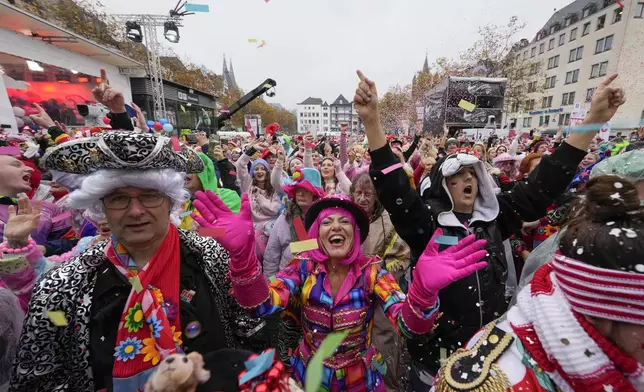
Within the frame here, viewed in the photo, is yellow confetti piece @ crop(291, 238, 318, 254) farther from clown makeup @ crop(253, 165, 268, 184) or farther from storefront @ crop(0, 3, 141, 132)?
storefront @ crop(0, 3, 141, 132)

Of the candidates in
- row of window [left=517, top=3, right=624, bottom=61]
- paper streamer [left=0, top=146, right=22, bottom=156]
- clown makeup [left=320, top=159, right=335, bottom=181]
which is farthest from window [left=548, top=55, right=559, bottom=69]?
paper streamer [left=0, top=146, right=22, bottom=156]

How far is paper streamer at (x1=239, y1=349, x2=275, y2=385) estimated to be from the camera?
2.54 ft

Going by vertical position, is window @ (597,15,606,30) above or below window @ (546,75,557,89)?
above

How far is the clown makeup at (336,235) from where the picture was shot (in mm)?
1919

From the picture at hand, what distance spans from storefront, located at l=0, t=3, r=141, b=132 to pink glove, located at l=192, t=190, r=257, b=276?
9.65m

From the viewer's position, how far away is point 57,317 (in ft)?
4.15

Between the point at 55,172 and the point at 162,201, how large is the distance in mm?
534

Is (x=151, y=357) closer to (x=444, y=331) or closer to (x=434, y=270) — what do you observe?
(x=434, y=270)

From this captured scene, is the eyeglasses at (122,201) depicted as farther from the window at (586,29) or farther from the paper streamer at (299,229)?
the window at (586,29)

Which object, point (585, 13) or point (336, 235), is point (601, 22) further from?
point (336, 235)

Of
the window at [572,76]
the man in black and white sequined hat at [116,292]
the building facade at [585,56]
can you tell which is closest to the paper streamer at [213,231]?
the man in black and white sequined hat at [116,292]

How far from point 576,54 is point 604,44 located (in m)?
4.64

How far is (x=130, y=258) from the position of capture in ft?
4.86

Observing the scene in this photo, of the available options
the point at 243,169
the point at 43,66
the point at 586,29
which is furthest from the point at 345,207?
the point at 586,29
